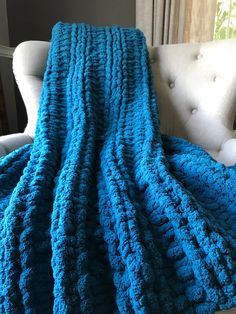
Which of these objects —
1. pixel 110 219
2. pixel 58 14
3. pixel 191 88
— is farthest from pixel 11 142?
pixel 58 14

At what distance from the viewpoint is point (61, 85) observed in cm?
102

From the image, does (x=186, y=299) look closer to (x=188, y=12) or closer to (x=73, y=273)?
(x=73, y=273)

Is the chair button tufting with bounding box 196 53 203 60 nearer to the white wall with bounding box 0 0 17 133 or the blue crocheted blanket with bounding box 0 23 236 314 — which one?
the blue crocheted blanket with bounding box 0 23 236 314

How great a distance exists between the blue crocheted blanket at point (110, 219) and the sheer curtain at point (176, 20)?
69 cm

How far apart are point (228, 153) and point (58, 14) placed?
47.3 inches

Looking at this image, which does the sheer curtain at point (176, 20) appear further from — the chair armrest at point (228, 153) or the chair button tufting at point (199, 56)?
the chair armrest at point (228, 153)

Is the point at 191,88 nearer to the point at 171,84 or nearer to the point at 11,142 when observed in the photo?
the point at 171,84

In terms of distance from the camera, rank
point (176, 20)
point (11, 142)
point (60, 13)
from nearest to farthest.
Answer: point (11, 142) → point (176, 20) → point (60, 13)

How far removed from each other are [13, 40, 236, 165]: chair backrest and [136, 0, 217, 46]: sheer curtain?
385 millimetres

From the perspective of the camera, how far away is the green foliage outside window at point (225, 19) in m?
1.50

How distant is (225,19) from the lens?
1526mm

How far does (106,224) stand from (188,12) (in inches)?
47.8

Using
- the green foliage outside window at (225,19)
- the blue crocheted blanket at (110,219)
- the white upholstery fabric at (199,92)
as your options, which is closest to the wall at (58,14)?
the green foliage outside window at (225,19)

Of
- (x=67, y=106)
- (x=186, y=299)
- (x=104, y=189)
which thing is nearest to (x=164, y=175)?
(x=104, y=189)
